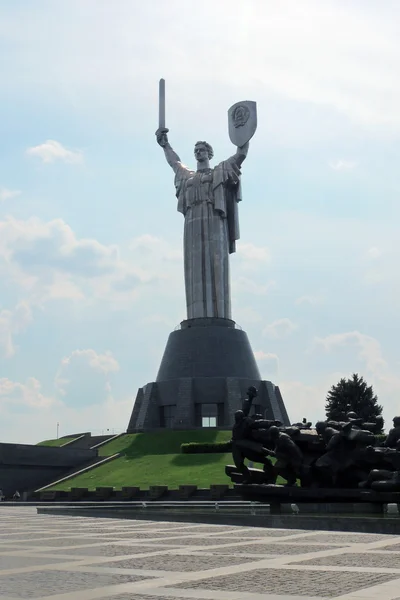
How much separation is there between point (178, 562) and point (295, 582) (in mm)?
2087

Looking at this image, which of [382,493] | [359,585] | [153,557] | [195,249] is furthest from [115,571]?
[195,249]

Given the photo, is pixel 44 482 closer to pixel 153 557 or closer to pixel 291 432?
pixel 291 432

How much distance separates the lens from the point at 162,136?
5525 centimetres

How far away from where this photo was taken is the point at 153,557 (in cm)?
922

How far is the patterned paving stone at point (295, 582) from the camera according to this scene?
648cm

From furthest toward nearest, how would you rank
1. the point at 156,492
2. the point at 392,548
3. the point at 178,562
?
the point at 156,492 < the point at 392,548 < the point at 178,562

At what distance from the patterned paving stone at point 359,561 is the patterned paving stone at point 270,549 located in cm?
76

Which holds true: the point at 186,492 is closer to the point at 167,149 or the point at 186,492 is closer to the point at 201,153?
the point at 201,153

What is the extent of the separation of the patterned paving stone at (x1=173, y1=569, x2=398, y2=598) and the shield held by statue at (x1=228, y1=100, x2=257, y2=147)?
153 ft

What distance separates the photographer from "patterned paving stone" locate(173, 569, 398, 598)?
6477 millimetres

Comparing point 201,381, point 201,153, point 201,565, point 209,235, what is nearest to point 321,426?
point 201,565

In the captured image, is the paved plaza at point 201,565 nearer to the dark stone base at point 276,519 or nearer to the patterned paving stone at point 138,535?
the patterned paving stone at point 138,535

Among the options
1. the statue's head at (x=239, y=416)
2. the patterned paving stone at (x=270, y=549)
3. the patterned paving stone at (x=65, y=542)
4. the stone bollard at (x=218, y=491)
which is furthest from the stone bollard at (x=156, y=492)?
the patterned paving stone at (x=270, y=549)

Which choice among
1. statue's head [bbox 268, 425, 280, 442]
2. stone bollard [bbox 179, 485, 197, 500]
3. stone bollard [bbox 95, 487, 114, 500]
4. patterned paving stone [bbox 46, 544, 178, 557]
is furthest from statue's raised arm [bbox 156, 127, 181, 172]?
patterned paving stone [bbox 46, 544, 178, 557]
